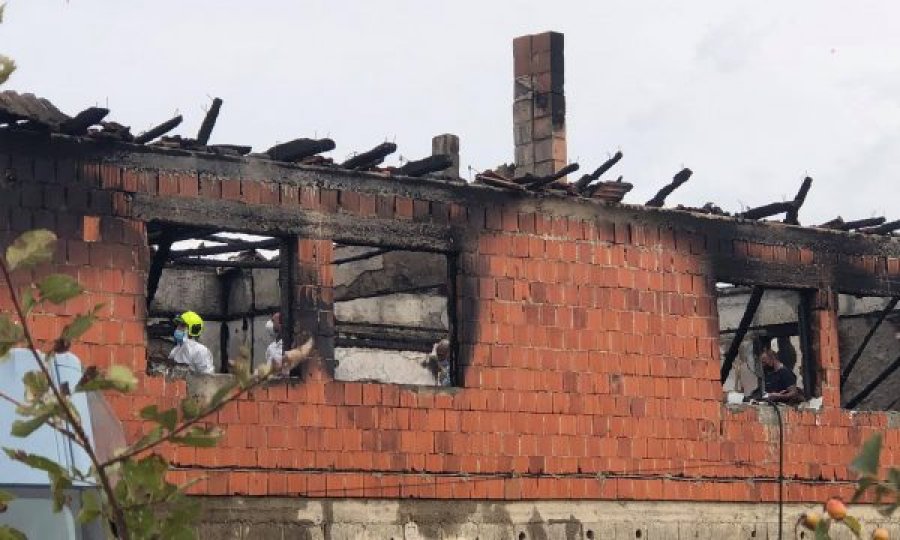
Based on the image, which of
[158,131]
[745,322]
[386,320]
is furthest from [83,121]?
[386,320]

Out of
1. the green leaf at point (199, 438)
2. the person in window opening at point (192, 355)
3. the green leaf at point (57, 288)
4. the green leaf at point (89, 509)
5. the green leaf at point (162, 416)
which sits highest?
the person in window opening at point (192, 355)

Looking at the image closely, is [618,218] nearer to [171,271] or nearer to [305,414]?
[305,414]

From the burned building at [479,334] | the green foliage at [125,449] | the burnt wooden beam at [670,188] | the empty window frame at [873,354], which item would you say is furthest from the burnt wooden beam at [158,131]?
the empty window frame at [873,354]

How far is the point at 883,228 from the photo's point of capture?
16.9m

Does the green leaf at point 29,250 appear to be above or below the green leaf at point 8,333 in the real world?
above

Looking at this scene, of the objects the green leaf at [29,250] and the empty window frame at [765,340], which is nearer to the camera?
the green leaf at [29,250]

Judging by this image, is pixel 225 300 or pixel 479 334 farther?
pixel 225 300

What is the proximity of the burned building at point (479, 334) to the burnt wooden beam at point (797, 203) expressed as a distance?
2.2 inches

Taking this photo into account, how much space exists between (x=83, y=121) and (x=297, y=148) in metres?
1.72

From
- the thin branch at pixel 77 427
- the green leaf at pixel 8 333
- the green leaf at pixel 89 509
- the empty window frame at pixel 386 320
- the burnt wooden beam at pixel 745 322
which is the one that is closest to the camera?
the thin branch at pixel 77 427

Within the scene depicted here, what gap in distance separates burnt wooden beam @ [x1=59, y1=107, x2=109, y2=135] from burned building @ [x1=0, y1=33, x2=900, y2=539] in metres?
0.02

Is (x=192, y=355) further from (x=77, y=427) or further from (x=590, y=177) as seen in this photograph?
(x=77, y=427)

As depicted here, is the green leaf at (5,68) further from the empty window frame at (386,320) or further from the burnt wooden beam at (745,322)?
the empty window frame at (386,320)

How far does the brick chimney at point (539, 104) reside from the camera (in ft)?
60.3
